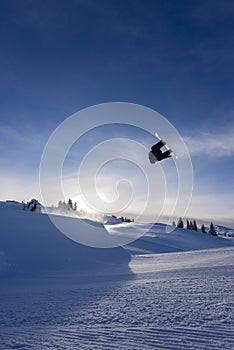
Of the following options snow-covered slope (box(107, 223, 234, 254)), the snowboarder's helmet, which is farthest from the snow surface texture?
snow-covered slope (box(107, 223, 234, 254))

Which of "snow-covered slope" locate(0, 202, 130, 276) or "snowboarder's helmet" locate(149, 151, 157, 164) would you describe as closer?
"snowboarder's helmet" locate(149, 151, 157, 164)

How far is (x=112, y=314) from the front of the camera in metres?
5.93

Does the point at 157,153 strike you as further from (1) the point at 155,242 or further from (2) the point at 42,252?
(1) the point at 155,242

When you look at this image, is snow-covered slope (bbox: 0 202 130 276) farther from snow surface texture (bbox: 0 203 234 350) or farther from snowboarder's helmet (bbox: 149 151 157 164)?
snowboarder's helmet (bbox: 149 151 157 164)

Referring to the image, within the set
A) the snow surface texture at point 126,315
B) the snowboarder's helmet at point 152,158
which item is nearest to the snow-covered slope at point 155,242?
the snowboarder's helmet at point 152,158

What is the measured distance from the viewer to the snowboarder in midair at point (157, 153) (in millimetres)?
11070

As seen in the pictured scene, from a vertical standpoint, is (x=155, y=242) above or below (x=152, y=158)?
below

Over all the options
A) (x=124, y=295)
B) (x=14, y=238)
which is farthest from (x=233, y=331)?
(x=14, y=238)

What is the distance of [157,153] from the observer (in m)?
Answer: 11.2

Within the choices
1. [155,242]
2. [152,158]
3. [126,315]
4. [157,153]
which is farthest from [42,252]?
[155,242]

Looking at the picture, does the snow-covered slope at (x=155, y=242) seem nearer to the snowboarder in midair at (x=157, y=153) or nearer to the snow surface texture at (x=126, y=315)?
the snowboarder in midair at (x=157, y=153)

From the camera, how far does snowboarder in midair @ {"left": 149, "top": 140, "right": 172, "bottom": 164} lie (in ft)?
36.3

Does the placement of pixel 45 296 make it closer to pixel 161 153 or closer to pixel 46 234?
pixel 161 153

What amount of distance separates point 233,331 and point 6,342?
3732 millimetres
